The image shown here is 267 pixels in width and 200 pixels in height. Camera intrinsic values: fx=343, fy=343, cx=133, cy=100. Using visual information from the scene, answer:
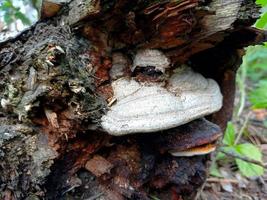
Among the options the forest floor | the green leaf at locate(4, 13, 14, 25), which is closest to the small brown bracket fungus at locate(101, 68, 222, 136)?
the forest floor

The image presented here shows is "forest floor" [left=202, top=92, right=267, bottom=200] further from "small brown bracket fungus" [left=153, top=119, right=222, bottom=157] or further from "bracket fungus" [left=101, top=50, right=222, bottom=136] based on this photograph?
"bracket fungus" [left=101, top=50, right=222, bottom=136]

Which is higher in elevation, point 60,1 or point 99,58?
point 60,1

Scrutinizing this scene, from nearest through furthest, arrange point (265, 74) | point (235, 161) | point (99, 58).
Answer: point (99, 58), point (235, 161), point (265, 74)

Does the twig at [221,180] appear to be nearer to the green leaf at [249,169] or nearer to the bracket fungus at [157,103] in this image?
the green leaf at [249,169]

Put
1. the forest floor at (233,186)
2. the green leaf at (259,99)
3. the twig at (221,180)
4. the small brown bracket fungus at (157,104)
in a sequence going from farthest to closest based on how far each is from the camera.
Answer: the green leaf at (259,99)
the twig at (221,180)
the forest floor at (233,186)
the small brown bracket fungus at (157,104)

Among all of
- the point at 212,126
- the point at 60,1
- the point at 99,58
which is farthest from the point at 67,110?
the point at 212,126

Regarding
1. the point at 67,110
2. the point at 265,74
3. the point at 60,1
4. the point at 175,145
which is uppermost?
the point at 60,1

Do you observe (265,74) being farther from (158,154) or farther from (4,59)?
(4,59)

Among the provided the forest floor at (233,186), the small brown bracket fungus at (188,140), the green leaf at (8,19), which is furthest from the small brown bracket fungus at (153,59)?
the green leaf at (8,19)
